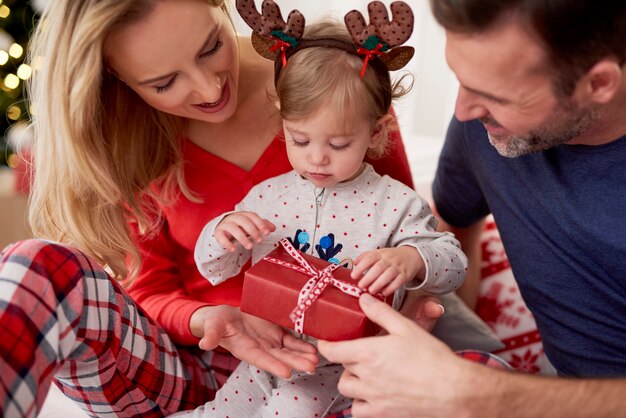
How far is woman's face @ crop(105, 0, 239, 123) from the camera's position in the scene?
1.45m

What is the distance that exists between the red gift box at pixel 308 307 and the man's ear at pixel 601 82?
588mm

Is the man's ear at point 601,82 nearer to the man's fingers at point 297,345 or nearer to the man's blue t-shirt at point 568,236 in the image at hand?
the man's blue t-shirt at point 568,236

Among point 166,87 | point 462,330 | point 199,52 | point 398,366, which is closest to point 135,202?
point 166,87

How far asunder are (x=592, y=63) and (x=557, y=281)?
1.96 feet

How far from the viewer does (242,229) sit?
1488mm

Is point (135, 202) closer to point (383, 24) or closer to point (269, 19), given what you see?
point (269, 19)

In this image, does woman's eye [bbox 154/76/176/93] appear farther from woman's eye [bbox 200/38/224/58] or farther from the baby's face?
the baby's face

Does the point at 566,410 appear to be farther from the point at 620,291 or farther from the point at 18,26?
the point at 18,26

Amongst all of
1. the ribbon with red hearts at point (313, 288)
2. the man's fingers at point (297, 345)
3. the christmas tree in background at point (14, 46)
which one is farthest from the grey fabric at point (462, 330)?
the christmas tree in background at point (14, 46)

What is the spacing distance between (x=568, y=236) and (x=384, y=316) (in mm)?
579

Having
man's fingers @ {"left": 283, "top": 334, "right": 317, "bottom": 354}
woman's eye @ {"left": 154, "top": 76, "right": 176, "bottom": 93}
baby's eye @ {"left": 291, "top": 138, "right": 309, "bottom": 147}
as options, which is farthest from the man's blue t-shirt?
woman's eye @ {"left": 154, "top": 76, "right": 176, "bottom": 93}

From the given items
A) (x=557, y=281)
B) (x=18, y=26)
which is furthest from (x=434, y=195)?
(x=18, y=26)

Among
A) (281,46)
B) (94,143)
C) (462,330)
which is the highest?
(281,46)

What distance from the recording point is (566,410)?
50.6 inches
